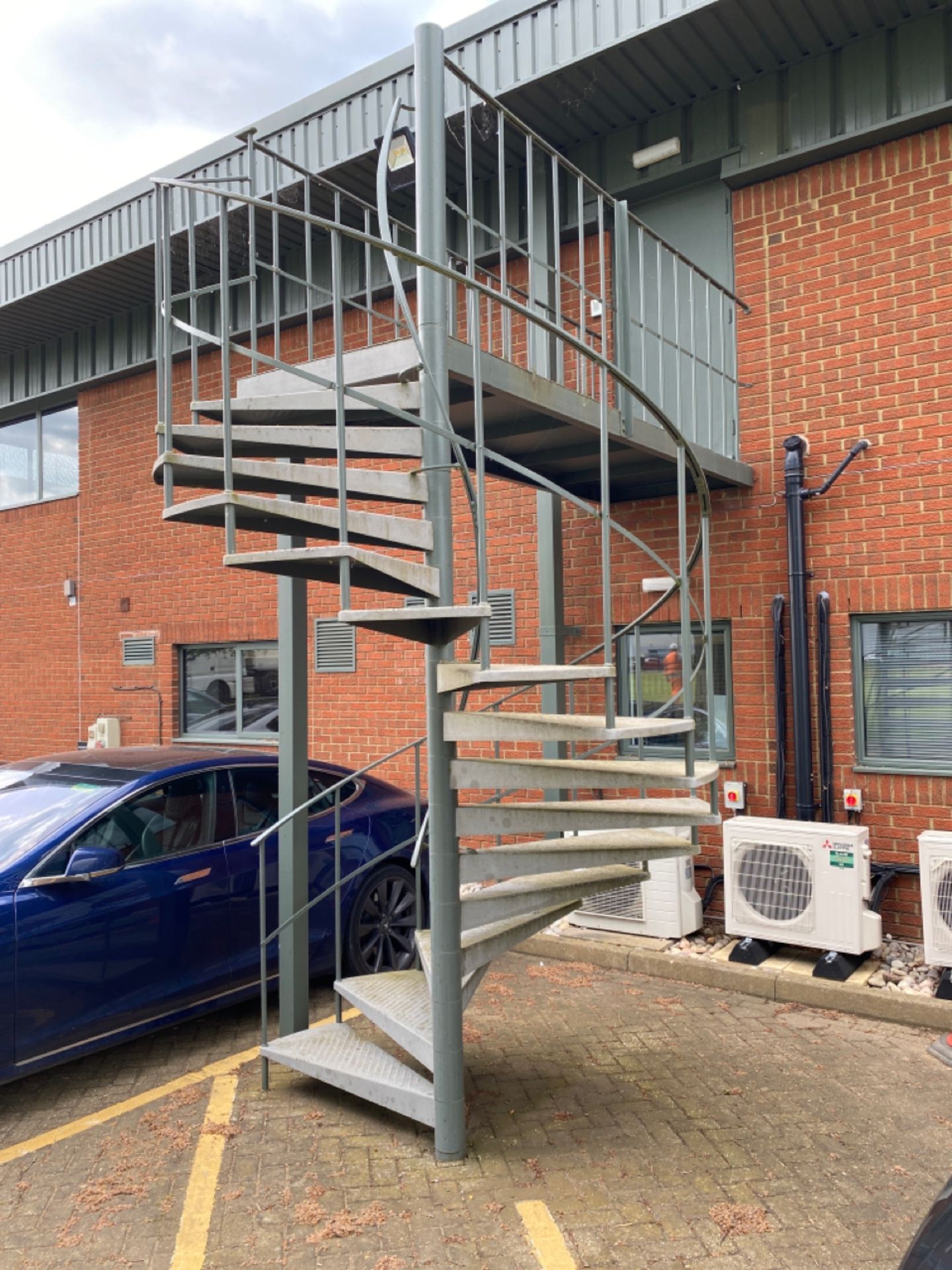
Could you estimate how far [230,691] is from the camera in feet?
30.8

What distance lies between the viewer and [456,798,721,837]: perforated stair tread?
368 cm

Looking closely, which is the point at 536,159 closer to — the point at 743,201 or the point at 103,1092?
the point at 743,201

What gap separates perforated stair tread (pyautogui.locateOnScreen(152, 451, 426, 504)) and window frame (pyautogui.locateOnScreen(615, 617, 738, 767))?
2856 millimetres

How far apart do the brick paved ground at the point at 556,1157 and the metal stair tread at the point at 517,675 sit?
1.75m

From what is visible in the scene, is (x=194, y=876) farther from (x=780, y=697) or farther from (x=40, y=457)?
(x=40, y=457)

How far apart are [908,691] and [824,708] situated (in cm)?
48


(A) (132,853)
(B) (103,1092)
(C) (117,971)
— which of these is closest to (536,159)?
(A) (132,853)

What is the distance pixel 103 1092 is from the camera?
426cm

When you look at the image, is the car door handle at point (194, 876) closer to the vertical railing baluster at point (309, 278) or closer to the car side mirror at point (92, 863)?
the car side mirror at point (92, 863)

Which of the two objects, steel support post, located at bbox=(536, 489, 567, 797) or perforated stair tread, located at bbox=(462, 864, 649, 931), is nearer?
perforated stair tread, located at bbox=(462, 864, 649, 931)

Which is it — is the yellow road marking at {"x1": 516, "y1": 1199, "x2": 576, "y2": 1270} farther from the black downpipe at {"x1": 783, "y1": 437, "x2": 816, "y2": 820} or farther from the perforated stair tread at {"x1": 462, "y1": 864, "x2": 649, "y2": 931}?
the black downpipe at {"x1": 783, "y1": 437, "x2": 816, "y2": 820}

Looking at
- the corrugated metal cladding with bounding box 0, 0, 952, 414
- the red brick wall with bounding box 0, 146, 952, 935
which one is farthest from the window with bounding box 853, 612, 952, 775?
the corrugated metal cladding with bounding box 0, 0, 952, 414

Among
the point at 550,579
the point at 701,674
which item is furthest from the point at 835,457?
the point at 550,579

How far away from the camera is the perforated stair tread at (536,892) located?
150 inches
